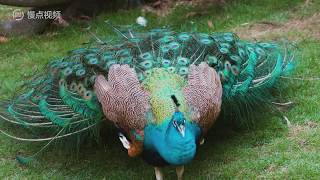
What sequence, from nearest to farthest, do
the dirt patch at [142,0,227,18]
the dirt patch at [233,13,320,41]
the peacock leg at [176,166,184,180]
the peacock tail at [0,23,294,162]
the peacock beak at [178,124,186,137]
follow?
the peacock beak at [178,124,186,137] < the peacock leg at [176,166,184,180] < the peacock tail at [0,23,294,162] < the dirt patch at [233,13,320,41] < the dirt patch at [142,0,227,18]

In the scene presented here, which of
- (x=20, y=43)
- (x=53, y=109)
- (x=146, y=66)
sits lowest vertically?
(x=20, y=43)

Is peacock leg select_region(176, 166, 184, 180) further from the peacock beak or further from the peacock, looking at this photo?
the peacock beak

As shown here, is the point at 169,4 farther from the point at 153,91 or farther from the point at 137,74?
the point at 153,91

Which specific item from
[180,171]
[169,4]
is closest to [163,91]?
[180,171]

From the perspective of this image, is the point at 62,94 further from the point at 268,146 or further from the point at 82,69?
the point at 268,146

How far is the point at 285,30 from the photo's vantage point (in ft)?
24.3

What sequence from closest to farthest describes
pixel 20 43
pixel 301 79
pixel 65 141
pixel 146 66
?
pixel 146 66 < pixel 65 141 < pixel 301 79 < pixel 20 43

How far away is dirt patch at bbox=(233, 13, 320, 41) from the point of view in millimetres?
7191

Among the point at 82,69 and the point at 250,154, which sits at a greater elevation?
the point at 82,69

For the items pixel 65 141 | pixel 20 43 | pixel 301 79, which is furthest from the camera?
pixel 20 43

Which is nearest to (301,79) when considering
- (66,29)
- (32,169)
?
(32,169)

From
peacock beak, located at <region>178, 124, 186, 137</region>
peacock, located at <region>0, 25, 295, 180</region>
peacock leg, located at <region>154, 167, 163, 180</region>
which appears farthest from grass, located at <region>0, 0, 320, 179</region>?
peacock beak, located at <region>178, 124, 186, 137</region>

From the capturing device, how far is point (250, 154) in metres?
4.87

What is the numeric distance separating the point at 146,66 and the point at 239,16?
12.8ft
